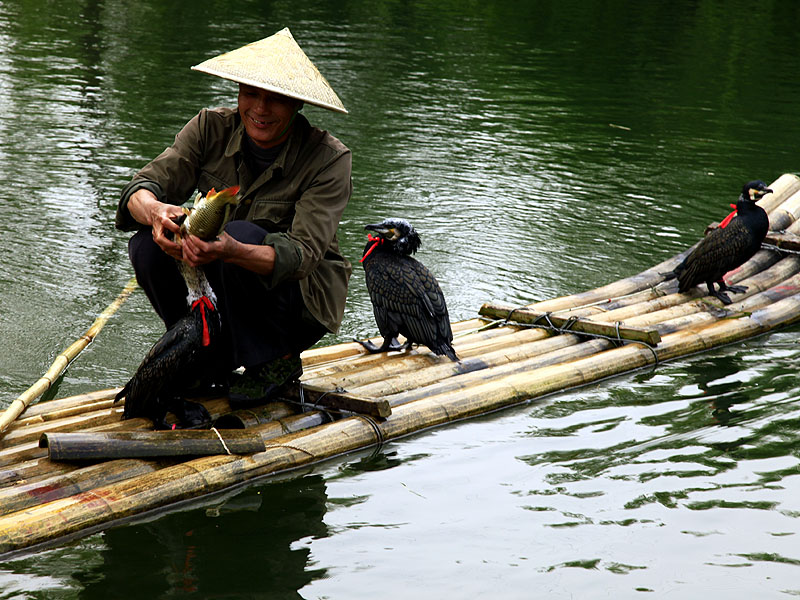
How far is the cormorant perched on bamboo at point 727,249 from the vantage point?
5.64 m

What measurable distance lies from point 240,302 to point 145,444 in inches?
23.9

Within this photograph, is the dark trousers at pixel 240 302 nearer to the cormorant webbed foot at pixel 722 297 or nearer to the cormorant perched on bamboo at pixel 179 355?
the cormorant perched on bamboo at pixel 179 355

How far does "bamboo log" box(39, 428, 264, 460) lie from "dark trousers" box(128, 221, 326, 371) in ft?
1.02

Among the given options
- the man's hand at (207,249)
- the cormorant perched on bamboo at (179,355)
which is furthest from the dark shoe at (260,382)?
the man's hand at (207,249)

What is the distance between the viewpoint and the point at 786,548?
3.31m

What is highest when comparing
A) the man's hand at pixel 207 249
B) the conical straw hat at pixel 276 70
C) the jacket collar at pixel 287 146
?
the conical straw hat at pixel 276 70

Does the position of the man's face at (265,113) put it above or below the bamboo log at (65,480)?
above

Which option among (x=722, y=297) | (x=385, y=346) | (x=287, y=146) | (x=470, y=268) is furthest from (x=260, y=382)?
(x=722, y=297)

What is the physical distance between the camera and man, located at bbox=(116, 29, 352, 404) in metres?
3.46

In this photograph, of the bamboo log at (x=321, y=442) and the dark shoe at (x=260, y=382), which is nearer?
the bamboo log at (x=321, y=442)

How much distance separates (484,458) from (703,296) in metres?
2.45

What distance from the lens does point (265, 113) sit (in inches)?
141

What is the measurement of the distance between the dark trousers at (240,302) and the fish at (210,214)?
0.85 feet

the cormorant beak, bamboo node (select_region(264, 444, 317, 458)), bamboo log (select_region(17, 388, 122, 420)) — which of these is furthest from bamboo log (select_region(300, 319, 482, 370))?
bamboo log (select_region(17, 388, 122, 420))
